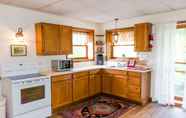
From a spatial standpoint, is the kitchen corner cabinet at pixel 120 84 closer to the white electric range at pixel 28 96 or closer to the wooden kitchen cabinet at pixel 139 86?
the wooden kitchen cabinet at pixel 139 86

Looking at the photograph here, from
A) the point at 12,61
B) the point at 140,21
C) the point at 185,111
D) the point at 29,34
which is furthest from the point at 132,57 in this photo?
the point at 12,61

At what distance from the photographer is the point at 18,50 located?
11.3 ft

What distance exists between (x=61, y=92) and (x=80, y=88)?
1.97ft

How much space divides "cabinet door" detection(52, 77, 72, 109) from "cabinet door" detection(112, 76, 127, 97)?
131 centimetres

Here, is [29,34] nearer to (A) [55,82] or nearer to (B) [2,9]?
(B) [2,9]

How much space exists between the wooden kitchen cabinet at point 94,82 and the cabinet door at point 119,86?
464 mm

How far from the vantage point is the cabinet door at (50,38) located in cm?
363

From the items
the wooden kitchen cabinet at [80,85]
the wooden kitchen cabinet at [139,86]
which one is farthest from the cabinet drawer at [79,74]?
the wooden kitchen cabinet at [139,86]

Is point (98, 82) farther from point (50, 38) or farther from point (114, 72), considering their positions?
point (50, 38)

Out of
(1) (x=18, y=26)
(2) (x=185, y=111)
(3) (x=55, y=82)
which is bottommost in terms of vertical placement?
(2) (x=185, y=111)

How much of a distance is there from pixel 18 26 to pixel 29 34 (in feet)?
0.96

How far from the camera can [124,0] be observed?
9.68ft

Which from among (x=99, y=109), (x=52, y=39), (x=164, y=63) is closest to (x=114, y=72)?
(x=99, y=109)

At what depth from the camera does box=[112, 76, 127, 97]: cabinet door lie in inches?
167
